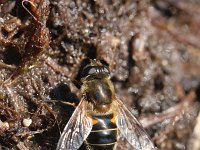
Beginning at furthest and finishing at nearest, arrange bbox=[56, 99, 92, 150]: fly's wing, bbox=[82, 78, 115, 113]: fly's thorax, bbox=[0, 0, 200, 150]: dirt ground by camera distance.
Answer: bbox=[0, 0, 200, 150]: dirt ground
bbox=[82, 78, 115, 113]: fly's thorax
bbox=[56, 99, 92, 150]: fly's wing

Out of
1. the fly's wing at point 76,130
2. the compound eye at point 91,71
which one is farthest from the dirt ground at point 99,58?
the compound eye at point 91,71

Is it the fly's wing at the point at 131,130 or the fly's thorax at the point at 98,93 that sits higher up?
the fly's thorax at the point at 98,93

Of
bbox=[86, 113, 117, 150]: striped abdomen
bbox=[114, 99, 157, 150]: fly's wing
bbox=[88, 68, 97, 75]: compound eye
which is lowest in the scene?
bbox=[114, 99, 157, 150]: fly's wing

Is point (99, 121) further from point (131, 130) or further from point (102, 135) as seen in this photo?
point (131, 130)

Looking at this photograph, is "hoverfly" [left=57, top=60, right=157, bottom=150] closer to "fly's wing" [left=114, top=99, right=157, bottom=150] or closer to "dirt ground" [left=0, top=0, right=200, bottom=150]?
"fly's wing" [left=114, top=99, right=157, bottom=150]

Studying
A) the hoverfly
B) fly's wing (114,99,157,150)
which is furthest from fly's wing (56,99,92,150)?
fly's wing (114,99,157,150)

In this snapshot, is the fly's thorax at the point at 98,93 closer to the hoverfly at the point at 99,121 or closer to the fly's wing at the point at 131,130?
the hoverfly at the point at 99,121

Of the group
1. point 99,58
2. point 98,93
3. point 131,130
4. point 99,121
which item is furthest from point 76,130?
point 99,58

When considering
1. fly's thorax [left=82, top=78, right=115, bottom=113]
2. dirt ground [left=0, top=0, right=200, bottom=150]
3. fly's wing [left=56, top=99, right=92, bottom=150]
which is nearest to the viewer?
fly's wing [left=56, top=99, right=92, bottom=150]
